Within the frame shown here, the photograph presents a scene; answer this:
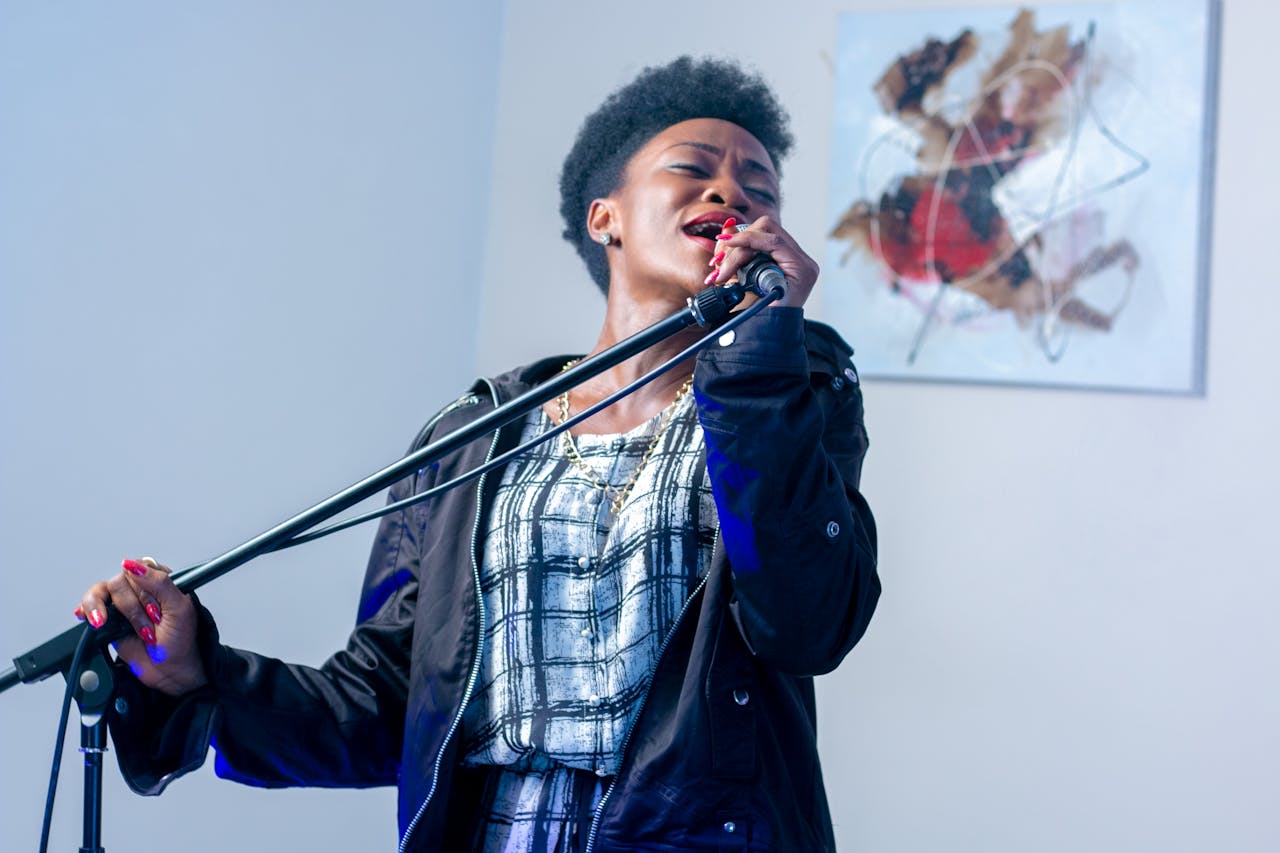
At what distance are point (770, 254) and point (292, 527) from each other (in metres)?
0.44

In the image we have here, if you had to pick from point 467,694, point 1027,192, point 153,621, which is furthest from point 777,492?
point 1027,192

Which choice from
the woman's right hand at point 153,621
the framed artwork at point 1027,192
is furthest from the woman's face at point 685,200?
the framed artwork at point 1027,192

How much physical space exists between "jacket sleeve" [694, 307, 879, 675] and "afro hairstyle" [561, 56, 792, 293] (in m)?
0.57

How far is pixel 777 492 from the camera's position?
1.14 metres

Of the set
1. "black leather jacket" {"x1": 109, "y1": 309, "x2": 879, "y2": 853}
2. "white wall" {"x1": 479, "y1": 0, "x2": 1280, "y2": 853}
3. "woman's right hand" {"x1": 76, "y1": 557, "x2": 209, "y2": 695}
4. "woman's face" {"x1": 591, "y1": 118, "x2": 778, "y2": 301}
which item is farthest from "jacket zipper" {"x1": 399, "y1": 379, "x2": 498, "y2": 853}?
"white wall" {"x1": 479, "y1": 0, "x2": 1280, "y2": 853}

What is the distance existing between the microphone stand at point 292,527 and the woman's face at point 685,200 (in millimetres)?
478

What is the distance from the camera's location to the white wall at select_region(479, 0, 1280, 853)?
2107mm

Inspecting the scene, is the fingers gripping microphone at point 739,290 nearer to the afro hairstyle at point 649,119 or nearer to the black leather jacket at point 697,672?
the black leather jacket at point 697,672

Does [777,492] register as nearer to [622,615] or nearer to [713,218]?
[622,615]

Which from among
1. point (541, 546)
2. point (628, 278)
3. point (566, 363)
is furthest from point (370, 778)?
point (628, 278)

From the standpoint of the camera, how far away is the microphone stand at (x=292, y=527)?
0.97 m

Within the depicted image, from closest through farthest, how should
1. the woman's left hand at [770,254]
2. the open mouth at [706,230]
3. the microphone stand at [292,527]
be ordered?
the microphone stand at [292,527] → the woman's left hand at [770,254] → the open mouth at [706,230]

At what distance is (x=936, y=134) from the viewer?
2.39 metres

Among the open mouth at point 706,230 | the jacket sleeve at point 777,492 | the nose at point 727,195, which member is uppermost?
the nose at point 727,195
